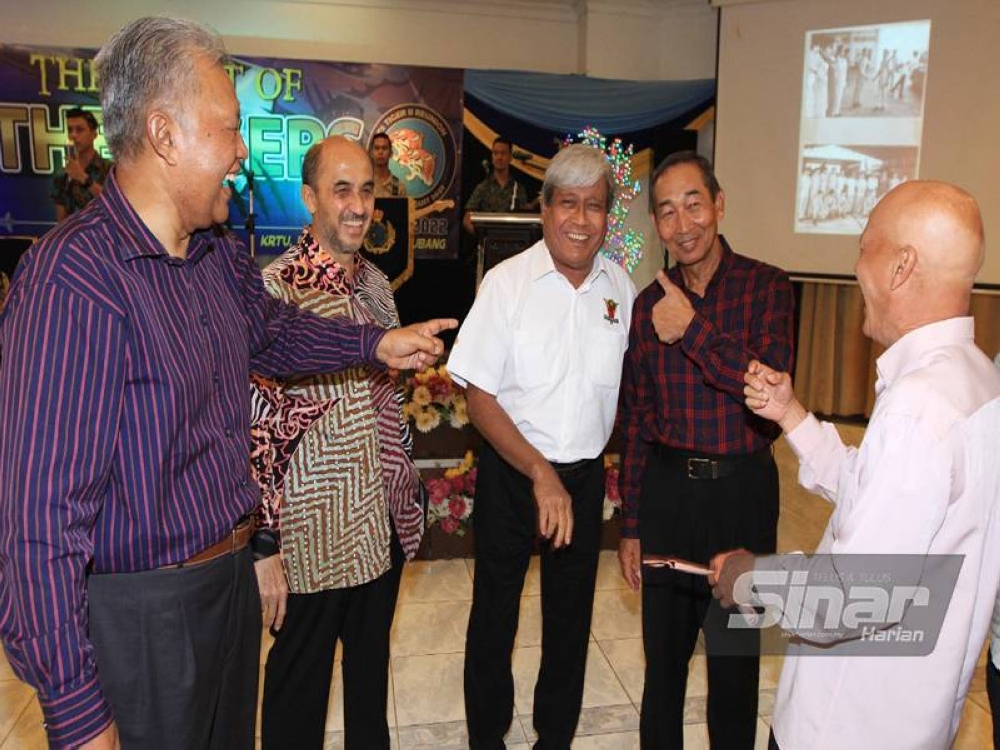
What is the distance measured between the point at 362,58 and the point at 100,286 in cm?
708

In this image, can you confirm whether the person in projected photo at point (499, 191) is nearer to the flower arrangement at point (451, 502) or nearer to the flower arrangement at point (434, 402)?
the flower arrangement at point (434, 402)

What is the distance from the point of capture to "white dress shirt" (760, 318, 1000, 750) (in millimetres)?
1218

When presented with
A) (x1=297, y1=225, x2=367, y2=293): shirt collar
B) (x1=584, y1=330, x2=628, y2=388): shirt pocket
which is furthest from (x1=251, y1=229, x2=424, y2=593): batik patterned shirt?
(x1=584, y1=330, x2=628, y2=388): shirt pocket

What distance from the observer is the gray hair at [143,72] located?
49.3 inches

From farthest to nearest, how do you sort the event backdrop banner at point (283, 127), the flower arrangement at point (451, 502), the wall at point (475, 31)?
the wall at point (475, 31), the event backdrop banner at point (283, 127), the flower arrangement at point (451, 502)

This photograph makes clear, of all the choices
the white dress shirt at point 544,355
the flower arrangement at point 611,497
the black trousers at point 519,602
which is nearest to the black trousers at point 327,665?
the black trousers at point 519,602

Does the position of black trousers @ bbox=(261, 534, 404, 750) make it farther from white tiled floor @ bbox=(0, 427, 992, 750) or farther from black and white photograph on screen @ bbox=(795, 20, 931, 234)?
black and white photograph on screen @ bbox=(795, 20, 931, 234)

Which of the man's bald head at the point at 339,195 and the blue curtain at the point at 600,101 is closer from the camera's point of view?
the man's bald head at the point at 339,195

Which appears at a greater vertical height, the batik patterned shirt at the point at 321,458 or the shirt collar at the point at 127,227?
the shirt collar at the point at 127,227

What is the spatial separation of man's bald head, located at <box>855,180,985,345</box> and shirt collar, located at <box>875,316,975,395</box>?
0.7 inches

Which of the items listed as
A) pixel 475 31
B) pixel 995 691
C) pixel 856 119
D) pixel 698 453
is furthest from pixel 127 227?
pixel 475 31

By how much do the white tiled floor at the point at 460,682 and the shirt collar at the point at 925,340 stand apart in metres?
1.72

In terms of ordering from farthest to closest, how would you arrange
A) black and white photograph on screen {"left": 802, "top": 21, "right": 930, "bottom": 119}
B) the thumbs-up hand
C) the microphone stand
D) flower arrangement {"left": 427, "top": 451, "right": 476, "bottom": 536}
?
1. the microphone stand
2. black and white photograph on screen {"left": 802, "top": 21, "right": 930, "bottom": 119}
3. flower arrangement {"left": 427, "top": 451, "right": 476, "bottom": 536}
4. the thumbs-up hand

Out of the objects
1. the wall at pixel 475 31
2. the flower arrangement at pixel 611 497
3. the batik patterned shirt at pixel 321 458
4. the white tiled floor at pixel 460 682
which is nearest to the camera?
the batik patterned shirt at pixel 321 458
